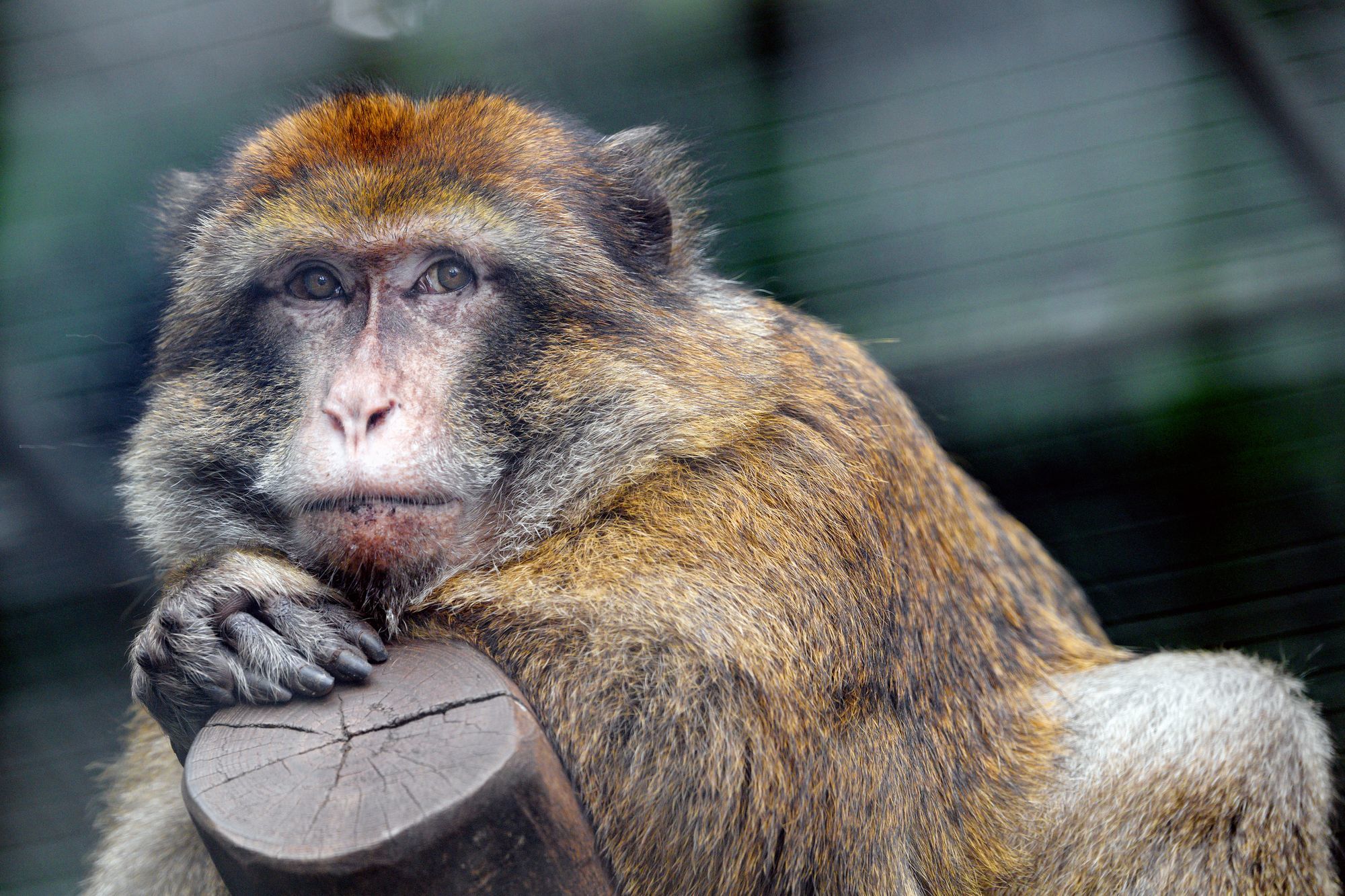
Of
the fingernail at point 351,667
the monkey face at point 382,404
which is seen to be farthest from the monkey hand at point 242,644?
the monkey face at point 382,404

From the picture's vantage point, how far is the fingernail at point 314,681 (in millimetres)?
2133

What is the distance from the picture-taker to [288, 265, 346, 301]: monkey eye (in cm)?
276

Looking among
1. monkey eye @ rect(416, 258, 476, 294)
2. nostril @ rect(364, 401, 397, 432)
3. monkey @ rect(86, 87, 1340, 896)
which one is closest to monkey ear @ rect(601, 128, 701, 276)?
monkey @ rect(86, 87, 1340, 896)

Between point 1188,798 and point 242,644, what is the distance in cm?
241

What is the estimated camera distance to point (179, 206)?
131 inches

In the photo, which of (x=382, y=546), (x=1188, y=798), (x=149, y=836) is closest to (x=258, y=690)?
(x=382, y=546)

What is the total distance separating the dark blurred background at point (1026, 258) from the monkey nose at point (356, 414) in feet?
6.75

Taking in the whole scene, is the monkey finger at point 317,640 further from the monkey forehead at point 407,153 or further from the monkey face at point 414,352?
the monkey forehead at point 407,153

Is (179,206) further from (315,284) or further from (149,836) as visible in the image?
(149,836)

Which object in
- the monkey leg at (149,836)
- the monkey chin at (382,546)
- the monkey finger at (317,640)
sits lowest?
the monkey leg at (149,836)

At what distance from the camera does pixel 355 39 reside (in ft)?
13.2

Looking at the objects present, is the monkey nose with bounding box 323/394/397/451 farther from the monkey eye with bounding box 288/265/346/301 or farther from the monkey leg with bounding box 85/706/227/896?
the monkey leg with bounding box 85/706/227/896

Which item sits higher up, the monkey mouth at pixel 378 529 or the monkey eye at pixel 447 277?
the monkey eye at pixel 447 277

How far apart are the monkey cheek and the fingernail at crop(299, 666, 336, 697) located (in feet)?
1.12
